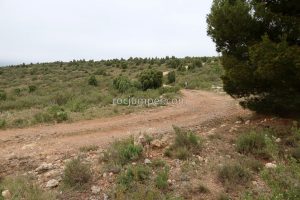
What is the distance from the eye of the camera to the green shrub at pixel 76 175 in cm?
626

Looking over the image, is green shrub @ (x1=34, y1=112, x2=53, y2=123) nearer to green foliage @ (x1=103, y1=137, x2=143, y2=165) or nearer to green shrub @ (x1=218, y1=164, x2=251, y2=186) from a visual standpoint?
green foliage @ (x1=103, y1=137, x2=143, y2=165)

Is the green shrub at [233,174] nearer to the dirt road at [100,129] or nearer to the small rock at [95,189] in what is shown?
the small rock at [95,189]

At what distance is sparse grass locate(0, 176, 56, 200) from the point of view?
576cm

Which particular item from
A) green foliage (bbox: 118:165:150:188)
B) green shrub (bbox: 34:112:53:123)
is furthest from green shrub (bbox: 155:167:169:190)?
green shrub (bbox: 34:112:53:123)

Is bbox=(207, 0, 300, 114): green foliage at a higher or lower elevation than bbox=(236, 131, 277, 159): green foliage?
higher

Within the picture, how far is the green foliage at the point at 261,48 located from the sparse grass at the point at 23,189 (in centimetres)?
496

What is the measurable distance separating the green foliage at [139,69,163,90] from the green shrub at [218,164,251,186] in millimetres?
13658

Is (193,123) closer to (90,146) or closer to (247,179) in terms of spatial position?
(90,146)

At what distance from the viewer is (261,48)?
7672 mm

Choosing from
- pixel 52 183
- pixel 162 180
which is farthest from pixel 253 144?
pixel 52 183

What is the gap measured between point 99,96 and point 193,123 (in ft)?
Result: 26.9

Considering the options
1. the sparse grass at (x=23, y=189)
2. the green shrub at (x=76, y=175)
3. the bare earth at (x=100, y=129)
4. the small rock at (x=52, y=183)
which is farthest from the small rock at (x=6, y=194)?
the bare earth at (x=100, y=129)

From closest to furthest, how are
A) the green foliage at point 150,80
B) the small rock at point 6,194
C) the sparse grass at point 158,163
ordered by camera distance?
the small rock at point 6,194 → the sparse grass at point 158,163 → the green foliage at point 150,80

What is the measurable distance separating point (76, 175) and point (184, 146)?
7.38ft
